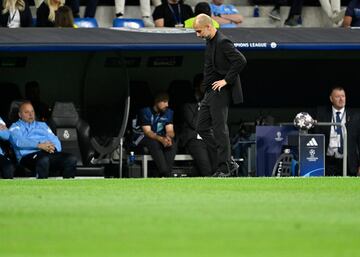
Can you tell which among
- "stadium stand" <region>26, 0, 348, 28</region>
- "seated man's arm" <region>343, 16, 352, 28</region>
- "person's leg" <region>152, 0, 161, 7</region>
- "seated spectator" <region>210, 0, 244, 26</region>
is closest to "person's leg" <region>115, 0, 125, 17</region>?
"stadium stand" <region>26, 0, 348, 28</region>

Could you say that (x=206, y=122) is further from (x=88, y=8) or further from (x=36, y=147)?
(x=88, y=8)

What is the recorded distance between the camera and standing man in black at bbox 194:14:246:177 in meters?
17.2

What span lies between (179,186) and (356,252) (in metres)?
Result: 5.92

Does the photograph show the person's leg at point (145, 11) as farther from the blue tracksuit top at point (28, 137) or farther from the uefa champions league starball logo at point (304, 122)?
the uefa champions league starball logo at point (304, 122)

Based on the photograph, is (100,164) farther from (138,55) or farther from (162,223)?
(162,223)

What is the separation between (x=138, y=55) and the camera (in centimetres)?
2180

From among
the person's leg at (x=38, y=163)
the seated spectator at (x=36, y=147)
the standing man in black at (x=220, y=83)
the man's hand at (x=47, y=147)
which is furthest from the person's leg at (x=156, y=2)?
the standing man in black at (x=220, y=83)

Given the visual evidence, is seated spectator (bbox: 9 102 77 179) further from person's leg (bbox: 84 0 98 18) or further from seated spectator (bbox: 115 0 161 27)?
seated spectator (bbox: 115 0 161 27)

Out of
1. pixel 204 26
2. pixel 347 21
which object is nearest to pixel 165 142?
pixel 204 26

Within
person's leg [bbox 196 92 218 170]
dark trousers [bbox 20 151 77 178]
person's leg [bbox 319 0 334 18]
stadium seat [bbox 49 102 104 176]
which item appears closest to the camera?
person's leg [bbox 196 92 218 170]

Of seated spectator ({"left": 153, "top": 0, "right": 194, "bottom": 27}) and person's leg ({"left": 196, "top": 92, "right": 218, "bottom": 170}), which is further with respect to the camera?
seated spectator ({"left": 153, "top": 0, "right": 194, "bottom": 27})

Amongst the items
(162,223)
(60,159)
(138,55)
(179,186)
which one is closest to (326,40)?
(138,55)

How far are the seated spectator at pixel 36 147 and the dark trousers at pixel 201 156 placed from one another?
7.72 feet

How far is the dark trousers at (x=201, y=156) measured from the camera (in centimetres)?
2069
